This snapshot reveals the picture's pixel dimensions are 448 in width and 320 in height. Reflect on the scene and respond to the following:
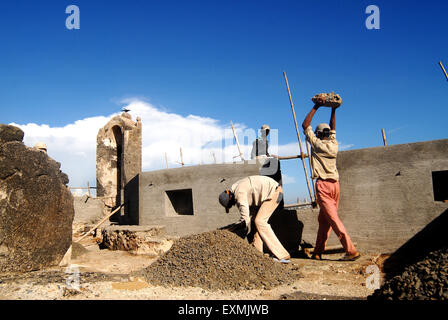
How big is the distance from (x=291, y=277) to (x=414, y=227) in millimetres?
2124

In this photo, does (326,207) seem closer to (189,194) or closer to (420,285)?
(420,285)

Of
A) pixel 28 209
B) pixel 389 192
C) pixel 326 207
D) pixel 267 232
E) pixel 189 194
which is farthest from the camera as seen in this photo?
pixel 189 194

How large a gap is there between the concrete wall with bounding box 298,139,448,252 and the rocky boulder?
418 centimetres

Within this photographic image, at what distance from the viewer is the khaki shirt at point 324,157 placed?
4.83m

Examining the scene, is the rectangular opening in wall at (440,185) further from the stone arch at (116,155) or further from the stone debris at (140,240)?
the stone arch at (116,155)

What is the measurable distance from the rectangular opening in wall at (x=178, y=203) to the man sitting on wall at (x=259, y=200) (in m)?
2.63

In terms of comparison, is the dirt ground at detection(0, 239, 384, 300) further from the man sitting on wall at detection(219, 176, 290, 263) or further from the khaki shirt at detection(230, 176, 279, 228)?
the khaki shirt at detection(230, 176, 279, 228)

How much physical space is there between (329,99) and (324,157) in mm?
861

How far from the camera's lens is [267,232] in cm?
480

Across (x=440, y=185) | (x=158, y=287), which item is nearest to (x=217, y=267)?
(x=158, y=287)

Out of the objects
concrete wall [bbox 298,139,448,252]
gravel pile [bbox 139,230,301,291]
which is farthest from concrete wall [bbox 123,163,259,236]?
gravel pile [bbox 139,230,301,291]

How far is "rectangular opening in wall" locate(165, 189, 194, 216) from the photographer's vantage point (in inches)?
288
